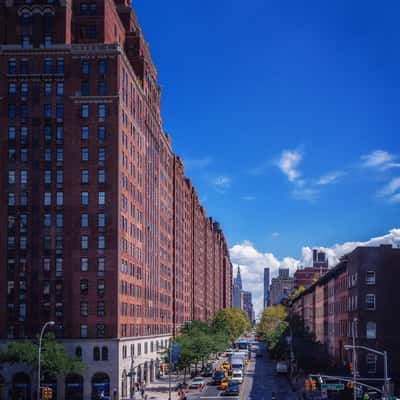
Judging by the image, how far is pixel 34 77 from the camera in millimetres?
100688

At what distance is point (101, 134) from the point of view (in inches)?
3939

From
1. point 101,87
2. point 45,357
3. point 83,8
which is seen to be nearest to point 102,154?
point 101,87

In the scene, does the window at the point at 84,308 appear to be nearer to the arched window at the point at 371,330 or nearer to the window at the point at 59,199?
the window at the point at 59,199

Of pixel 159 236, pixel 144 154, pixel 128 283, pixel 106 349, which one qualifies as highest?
pixel 144 154

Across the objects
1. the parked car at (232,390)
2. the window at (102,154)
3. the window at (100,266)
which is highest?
the window at (102,154)

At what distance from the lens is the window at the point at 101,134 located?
100 m

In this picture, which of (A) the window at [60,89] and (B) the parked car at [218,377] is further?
(B) the parked car at [218,377]

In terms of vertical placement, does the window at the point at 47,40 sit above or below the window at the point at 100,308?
above

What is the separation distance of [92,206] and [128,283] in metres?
13.4

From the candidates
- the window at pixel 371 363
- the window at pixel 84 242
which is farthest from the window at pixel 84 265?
the window at pixel 371 363

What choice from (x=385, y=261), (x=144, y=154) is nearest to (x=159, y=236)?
(x=144, y=154)

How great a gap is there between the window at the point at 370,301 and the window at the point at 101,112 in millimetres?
42670

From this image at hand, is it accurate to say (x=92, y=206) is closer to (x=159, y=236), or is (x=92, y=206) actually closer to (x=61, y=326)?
(x=61, y=326)

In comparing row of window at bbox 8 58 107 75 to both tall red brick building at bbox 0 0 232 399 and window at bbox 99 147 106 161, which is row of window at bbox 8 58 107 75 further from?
window at bbox 99 147 106 161
